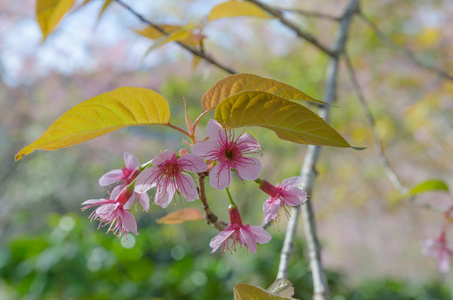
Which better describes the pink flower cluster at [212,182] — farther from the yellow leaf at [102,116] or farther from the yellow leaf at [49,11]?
the yellow leaf at [49,11]

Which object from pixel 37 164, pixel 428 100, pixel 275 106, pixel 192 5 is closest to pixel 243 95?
pixel 275 106

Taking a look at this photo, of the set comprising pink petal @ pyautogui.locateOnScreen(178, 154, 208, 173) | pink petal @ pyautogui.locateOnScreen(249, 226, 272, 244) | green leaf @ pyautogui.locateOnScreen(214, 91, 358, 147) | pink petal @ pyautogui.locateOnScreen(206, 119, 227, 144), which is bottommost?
pink petal @ pyautogui.locateOnScreen(249, 226, 272, 244)

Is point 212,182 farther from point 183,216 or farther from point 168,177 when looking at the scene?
point 183,216

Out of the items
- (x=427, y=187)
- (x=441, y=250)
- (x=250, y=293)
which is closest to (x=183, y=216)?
(x=250, y=293)

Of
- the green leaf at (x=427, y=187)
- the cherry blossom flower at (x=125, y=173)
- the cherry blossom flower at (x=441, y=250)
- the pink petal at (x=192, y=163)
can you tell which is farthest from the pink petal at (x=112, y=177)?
the cherry blossom flower at (x=441, y=250)

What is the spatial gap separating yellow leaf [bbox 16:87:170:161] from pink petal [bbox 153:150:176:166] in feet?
0.13

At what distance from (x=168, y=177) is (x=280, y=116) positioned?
0.16 metres

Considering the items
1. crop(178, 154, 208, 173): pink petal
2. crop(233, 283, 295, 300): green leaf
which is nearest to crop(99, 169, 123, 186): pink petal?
crop(178, 154, 208, 173): pink petal

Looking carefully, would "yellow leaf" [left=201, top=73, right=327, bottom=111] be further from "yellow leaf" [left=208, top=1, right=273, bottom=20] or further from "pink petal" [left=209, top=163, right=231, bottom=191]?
"yellow leaf" [left=208, top=1, right=273, bottom=20]

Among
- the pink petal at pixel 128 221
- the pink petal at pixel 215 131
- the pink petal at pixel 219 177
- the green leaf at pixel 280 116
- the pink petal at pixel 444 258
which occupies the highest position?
the green leaf at pixel 280 116

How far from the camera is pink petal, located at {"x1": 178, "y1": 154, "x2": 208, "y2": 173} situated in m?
0.35

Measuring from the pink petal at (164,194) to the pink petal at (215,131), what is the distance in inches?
3.1

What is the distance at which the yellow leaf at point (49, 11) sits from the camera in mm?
498

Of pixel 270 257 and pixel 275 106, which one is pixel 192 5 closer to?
pixel 270 257
